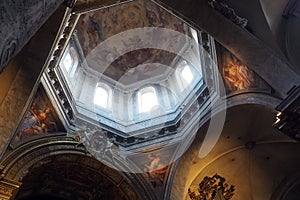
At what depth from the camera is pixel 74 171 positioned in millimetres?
11031

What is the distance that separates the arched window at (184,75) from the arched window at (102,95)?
108 inches

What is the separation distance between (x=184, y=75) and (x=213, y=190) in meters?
4.15

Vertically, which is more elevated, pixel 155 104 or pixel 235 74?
pixel 155 104

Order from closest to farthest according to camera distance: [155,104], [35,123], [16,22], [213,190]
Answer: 1. [16,22]
2. [35,123]
3. [213,190]
4. [155,104]

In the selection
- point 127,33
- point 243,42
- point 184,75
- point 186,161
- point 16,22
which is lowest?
point 16,22

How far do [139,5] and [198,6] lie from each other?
6.97 m

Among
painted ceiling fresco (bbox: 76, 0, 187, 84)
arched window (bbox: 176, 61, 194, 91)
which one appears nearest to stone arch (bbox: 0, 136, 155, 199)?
arched window (bbox: 176, 61, 194, 91)

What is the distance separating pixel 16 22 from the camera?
2848 mm

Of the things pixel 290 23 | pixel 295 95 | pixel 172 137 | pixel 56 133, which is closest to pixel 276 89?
pixel 295 95

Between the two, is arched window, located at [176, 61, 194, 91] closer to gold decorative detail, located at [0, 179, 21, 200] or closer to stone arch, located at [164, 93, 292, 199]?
stone arch, located at [164, 93, 292, 199]

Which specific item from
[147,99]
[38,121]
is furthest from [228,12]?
[147,99]

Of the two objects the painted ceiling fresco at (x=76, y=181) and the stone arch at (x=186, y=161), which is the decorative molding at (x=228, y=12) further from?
the painted ceiling fresco at (x=76, y=181)

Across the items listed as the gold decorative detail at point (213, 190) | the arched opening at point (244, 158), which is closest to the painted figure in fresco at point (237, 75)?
the arched opening at point (244, 158)

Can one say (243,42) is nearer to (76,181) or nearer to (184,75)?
(184,75)
